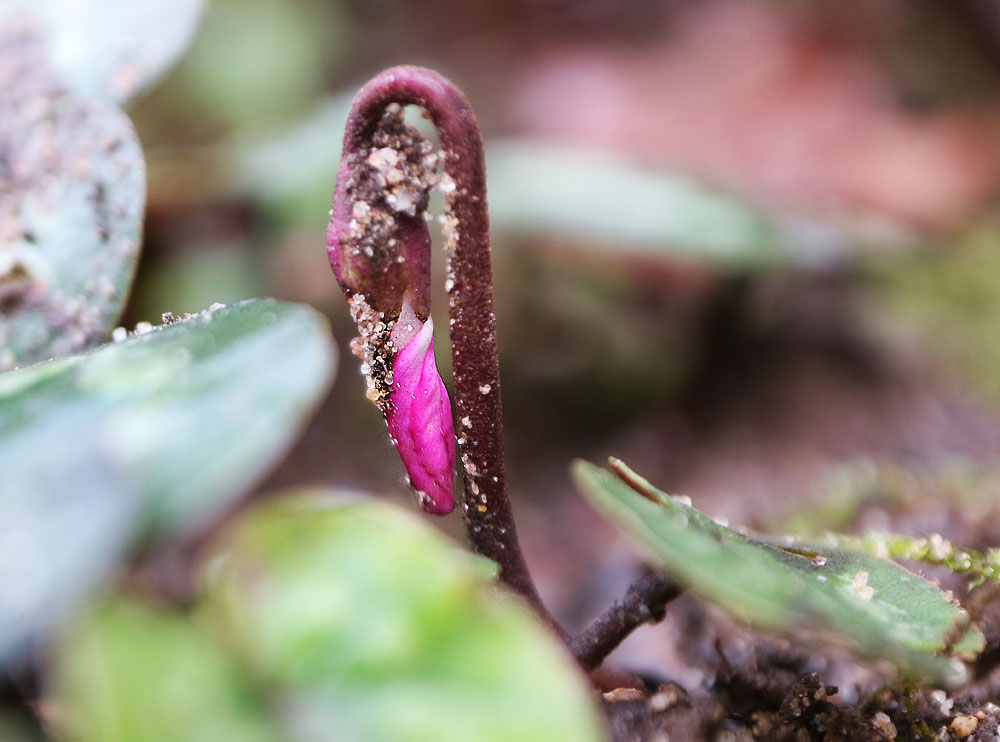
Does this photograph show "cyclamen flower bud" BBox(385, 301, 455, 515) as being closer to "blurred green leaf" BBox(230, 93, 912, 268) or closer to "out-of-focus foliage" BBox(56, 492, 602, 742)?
"out-of-focus foliage" BBox(56, 492, 602, 742)

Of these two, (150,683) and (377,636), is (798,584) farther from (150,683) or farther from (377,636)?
(150,683)

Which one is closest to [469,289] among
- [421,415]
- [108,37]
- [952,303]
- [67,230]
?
[421,415]

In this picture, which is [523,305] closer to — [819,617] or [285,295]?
[285,295]

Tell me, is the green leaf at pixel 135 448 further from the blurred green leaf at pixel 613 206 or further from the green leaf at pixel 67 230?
the blurred green leaf at pixel 613 206

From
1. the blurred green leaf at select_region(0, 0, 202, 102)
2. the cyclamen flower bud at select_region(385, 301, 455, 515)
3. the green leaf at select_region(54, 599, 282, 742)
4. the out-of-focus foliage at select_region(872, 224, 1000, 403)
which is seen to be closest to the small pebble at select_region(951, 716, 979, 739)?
the cyclamen flower bud at select_region(385, 301, 455, 515)

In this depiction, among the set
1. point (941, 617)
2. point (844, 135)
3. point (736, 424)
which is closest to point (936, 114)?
point (844, 135)

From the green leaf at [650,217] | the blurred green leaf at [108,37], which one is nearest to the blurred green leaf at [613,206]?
the green leaf at [650,217]
